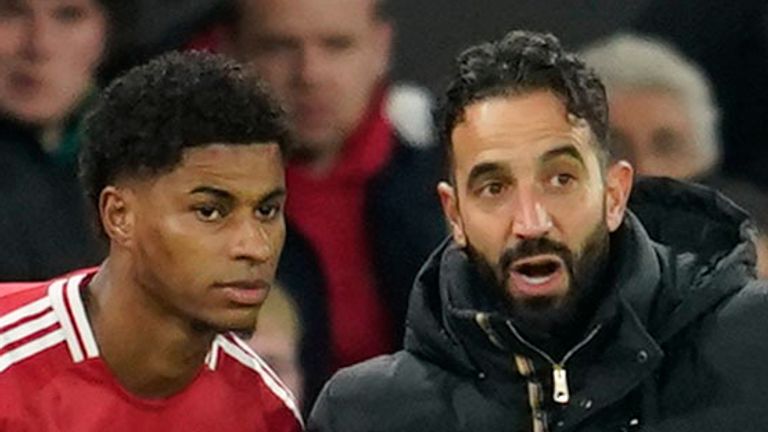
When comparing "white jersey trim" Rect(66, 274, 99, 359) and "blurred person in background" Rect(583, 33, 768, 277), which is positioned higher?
"blurred person in background" Rect(583, 33, 768, 277)

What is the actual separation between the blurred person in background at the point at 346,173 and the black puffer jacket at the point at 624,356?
0.51 metres

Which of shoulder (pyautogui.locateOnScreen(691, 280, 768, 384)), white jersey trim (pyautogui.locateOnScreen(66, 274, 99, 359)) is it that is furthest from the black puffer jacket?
white jersey trim (pyautogui.locateOnScreen(66, 274, 99, 359))

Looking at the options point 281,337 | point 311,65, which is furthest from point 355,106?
point 281,337

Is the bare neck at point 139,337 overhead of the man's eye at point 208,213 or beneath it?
beneath

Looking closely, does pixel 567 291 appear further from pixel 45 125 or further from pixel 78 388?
pixel 45 125

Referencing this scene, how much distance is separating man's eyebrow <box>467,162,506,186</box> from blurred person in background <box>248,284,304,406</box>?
60 cm

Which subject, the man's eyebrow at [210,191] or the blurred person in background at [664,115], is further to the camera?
the blurred person in background at [664,115]

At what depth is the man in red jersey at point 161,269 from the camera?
1182 millimetres

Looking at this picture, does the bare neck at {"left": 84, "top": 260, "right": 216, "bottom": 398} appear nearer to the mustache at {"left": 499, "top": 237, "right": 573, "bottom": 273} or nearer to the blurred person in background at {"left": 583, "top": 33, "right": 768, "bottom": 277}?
the mustache at {"left": 499, "top": 237, "right": 573, "bottom": 273}

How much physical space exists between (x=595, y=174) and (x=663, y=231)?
0.12 meters

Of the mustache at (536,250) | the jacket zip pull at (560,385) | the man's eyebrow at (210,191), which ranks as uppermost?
the man's eyebrow at (210,191)

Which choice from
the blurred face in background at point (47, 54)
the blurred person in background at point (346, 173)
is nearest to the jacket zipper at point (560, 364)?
the blurred person in background at point (346, 173)

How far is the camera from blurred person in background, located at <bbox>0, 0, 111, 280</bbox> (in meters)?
1.67

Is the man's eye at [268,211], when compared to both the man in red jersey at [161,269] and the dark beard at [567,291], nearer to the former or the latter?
the man in red jersey at [161,269]
